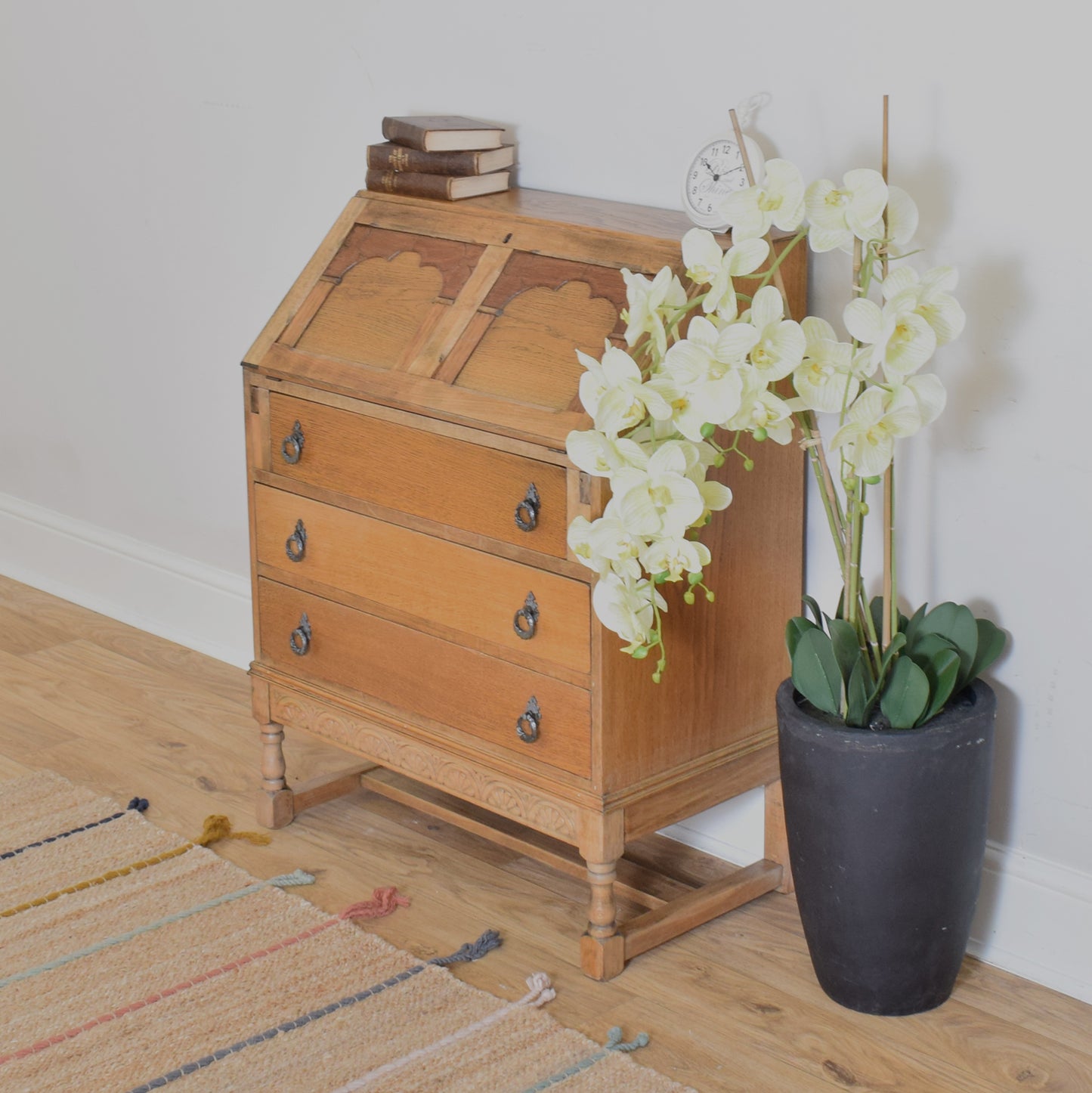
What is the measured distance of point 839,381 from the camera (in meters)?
1.78

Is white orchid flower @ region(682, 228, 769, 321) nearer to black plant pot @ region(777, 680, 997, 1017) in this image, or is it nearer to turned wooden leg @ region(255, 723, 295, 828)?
black plant pot @ region(777, 680, 997, 1017)

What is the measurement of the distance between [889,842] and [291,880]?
100 cm

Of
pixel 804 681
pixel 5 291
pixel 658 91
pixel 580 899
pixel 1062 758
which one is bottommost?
pixel 580 899

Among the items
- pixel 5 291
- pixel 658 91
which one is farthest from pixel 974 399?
pixel 5 291

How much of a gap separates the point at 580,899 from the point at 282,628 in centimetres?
66

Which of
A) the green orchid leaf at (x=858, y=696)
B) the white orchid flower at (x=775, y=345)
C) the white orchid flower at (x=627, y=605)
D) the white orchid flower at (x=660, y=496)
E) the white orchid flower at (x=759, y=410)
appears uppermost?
the white orchid flower at (x=775, y=345)

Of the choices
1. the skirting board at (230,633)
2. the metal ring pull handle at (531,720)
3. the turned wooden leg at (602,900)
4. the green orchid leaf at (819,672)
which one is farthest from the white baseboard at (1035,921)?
the metal ring pull handle at (531,720)

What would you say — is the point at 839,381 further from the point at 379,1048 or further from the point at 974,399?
the point at 379,1048

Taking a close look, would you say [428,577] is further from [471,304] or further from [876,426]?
[876,426]

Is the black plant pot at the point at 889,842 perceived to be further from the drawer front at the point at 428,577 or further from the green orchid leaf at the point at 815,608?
the drawer front at the point at 428,577

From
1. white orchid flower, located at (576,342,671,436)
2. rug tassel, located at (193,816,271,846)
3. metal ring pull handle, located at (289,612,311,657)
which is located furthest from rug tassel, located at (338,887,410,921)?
white orchid flower, located at (576,342,671,436)

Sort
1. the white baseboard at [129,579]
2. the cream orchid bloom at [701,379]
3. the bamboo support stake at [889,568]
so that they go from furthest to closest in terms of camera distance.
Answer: the white baseboard at [129,579]
the bamboo support stake at [889,568]
the cream orchid bloom at [701,379]

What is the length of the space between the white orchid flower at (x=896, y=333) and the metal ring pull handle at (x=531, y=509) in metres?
0.50

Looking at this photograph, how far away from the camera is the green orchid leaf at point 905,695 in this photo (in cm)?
187
